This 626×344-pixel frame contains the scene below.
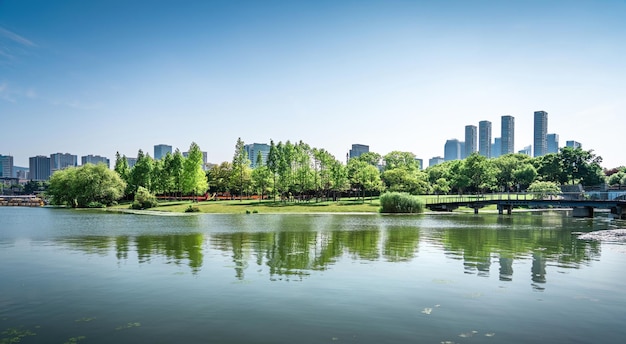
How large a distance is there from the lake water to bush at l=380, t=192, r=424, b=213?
54.4 m

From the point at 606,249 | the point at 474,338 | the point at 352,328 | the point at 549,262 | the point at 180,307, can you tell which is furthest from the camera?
the point at 606,249

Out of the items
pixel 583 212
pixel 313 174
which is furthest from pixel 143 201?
pixel 583 212

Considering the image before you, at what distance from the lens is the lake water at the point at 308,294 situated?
1312 centimetres

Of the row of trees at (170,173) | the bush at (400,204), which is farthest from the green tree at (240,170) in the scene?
the bush at (400,204)

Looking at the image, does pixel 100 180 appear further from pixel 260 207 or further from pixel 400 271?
pixel 400 271

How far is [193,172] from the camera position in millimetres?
110250

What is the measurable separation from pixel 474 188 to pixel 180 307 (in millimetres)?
147923

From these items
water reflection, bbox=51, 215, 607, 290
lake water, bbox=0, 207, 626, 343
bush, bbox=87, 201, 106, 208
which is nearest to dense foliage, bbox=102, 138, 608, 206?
bush, bbox=87, 201, 106, 208

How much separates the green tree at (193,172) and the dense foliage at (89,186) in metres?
18.2

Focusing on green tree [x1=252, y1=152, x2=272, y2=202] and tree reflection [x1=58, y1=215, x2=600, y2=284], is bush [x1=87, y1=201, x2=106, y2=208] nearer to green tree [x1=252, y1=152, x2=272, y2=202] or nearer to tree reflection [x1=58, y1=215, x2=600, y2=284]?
green tree [x1=252, y1=152, x2=272, y2=202]

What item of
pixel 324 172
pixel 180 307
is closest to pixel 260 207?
pixel 324 172

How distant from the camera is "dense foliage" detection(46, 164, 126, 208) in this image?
10806 cm

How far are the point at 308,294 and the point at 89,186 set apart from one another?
351 ft

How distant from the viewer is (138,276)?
21469 millimetres
